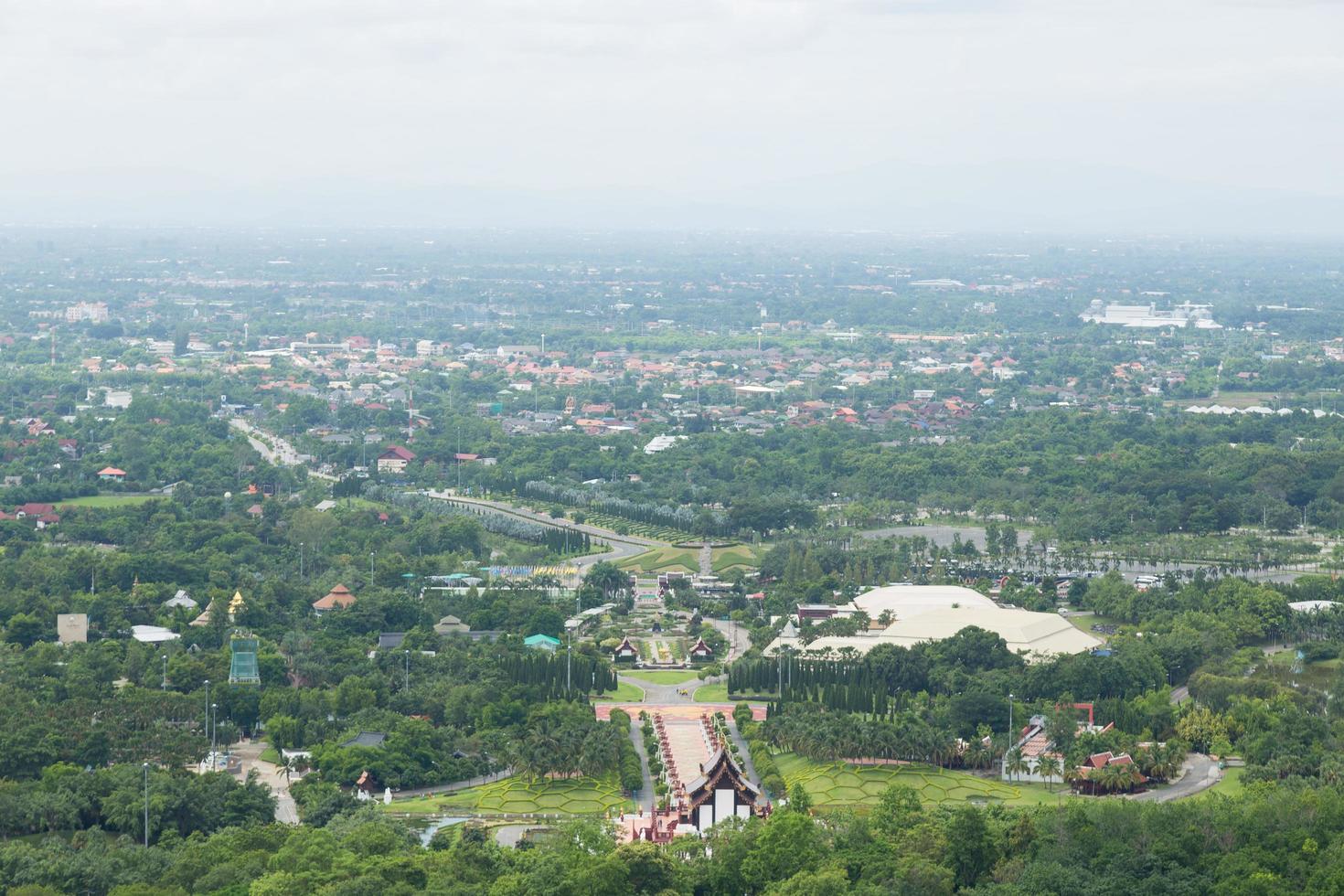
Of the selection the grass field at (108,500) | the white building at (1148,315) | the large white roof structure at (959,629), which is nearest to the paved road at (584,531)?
the grass field at (108,500)

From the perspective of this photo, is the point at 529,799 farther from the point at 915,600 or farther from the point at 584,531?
the point at 584,531

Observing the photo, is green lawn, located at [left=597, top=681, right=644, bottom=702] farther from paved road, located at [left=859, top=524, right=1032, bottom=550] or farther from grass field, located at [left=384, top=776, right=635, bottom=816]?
paved road, located at [left=859, top=524, right=1032, bottom=550]

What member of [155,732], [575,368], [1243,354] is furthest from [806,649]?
[1243,354]

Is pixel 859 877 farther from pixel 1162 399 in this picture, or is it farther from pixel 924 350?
pixel 924 350

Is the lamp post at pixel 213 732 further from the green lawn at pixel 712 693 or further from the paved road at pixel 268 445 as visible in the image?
the paved road at pixel 268 445

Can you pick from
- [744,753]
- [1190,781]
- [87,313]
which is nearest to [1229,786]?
[1190,781]
